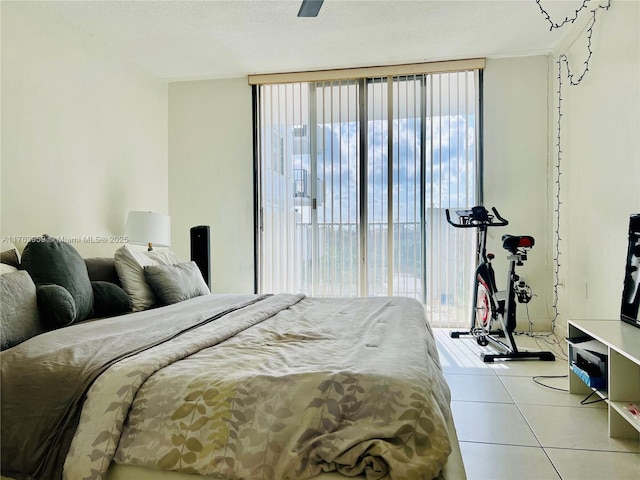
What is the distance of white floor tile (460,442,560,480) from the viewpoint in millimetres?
1767

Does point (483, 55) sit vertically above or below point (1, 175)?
above

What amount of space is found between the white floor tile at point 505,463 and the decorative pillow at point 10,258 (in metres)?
2.64

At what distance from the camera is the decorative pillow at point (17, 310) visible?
183cm

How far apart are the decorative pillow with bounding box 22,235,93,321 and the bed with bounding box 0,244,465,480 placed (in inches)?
28.9

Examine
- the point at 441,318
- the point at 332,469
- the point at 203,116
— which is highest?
the point at 203,116

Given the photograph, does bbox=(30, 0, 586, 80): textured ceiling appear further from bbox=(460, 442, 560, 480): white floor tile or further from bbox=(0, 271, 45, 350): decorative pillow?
bbox=(460, 442, 560, 480): white floor tile

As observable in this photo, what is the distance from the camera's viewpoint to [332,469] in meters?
1.15

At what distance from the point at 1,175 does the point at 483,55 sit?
14.4 feet

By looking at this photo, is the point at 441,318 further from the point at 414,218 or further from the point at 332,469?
the point at 332,469

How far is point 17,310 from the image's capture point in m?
1.92

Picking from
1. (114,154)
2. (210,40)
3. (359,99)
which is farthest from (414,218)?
(114,154)

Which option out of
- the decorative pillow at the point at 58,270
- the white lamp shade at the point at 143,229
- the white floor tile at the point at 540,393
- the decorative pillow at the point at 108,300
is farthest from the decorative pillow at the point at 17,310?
the white floor tile at the point at 540,393

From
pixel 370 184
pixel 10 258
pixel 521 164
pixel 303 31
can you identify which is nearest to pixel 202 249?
pixel 10 258

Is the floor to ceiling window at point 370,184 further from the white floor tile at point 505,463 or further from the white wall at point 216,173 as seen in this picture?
the white floor tile at point 505,463
